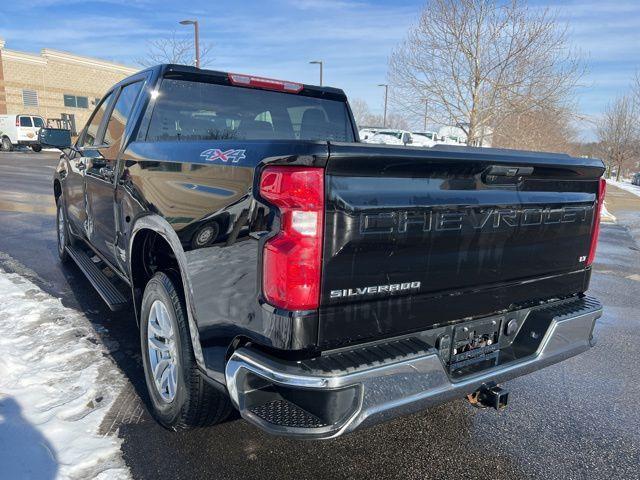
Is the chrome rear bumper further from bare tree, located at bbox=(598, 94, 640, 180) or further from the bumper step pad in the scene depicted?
bare tree, located at bbox=(598, 94, 640, 180)

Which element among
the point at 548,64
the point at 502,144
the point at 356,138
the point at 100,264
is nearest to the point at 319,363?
the point at 356,138

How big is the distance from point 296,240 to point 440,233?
0.68 m

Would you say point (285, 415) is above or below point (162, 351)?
above

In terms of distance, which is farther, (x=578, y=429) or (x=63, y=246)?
(x=63, y=246)

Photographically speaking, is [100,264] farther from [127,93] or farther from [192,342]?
[192,342]

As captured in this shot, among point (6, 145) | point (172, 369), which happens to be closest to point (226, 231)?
point (172, 369)

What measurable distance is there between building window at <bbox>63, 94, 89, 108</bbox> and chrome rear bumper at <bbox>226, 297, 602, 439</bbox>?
47876 millimetres

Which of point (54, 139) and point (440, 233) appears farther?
point (54, 139)

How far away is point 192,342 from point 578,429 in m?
2.36

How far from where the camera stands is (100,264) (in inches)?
211

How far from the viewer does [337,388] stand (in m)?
1.86

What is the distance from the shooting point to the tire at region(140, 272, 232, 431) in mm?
2490

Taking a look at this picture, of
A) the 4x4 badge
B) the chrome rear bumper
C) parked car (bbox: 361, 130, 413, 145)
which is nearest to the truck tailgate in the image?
the chrome rear bumper

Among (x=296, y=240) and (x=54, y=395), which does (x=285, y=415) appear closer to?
(x=296, y=240)
